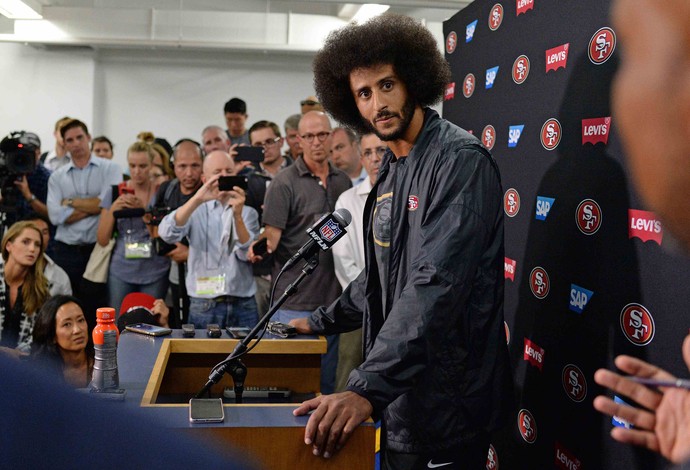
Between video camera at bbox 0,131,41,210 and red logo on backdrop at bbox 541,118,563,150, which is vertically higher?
red logo on backdrop at bbox 541,118,563,150

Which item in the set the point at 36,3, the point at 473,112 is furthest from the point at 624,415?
the point at 36,3

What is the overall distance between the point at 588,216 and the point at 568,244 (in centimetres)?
15

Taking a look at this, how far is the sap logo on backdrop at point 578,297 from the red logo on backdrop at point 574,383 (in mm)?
182

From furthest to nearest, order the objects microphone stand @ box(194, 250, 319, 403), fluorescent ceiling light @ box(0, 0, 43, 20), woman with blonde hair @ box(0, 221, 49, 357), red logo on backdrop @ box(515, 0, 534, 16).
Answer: fluorescent ceiling light @ box(0, 0, 43, 20)
woman with blonde hair @ box(0, 221, 49, 357)
red logo on backdrop @ box(515, 0, 534, 16)
microphone stand @ box(194, 250, 319, 403)

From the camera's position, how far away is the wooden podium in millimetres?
1548

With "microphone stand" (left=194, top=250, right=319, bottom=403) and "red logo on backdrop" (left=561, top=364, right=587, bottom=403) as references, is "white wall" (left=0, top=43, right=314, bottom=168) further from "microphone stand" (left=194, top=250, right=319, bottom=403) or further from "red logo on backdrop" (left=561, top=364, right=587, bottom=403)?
"microphone stand" (left=194, top=250, right=319, bottom=403)

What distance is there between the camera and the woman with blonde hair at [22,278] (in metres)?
3.89

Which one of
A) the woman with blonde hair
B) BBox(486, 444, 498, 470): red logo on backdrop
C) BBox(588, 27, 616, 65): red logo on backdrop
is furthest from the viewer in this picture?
the woman with blonde hair

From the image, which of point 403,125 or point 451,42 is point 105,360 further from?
point 451,42

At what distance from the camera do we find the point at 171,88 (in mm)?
11914

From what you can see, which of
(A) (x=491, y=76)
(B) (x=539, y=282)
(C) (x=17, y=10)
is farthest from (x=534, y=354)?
(C) (x=17, y=10)

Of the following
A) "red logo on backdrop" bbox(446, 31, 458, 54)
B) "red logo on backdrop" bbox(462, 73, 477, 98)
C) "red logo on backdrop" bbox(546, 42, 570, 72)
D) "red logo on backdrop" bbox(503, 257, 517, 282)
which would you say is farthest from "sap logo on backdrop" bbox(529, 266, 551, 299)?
"red logo on backdrop" bbox(446, 31, 458, 54)

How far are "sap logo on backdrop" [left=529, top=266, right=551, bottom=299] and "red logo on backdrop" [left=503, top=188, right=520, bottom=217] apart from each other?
0.90ft

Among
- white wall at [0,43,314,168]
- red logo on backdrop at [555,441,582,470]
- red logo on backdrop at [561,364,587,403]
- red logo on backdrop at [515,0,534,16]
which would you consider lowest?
red logo on backdrop at [555,441,582,470]
